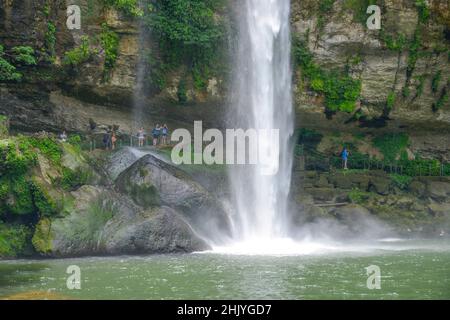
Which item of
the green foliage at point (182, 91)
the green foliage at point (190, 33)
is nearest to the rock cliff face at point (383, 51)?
the green foliage at point (190, 33)

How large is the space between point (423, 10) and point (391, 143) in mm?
6315

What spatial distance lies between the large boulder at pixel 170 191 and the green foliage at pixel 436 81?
40.5ft

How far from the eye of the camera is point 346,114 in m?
29.9

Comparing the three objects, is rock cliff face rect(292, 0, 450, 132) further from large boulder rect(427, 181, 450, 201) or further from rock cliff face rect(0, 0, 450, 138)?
large boulder rect(427, 181, 450, 201)

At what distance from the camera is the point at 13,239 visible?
20250 millimetres

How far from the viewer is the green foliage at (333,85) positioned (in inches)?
1154

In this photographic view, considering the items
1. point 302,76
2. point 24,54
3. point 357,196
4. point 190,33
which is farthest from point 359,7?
point 24,54

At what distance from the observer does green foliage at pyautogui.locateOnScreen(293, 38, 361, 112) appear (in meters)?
29.3

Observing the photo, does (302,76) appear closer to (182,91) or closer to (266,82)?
(266,82)

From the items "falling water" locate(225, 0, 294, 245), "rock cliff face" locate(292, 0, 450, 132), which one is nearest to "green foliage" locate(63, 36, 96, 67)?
"falling water" locate(225, 0, 294, 245)

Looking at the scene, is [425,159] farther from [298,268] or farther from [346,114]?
[298,268]

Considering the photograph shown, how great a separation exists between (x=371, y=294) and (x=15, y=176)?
11655 millimetres

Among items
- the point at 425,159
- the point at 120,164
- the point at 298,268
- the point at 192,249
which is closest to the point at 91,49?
the point at 120,164
